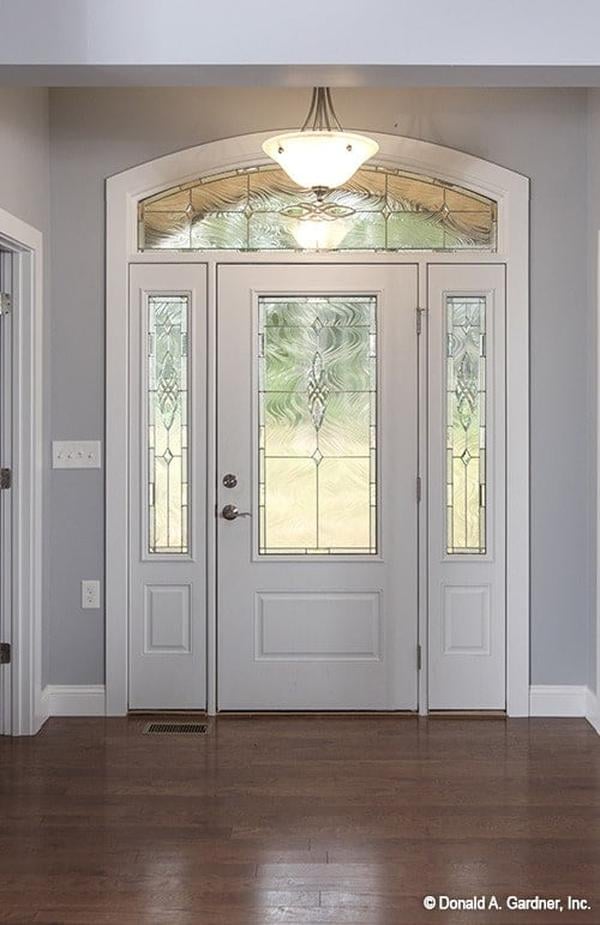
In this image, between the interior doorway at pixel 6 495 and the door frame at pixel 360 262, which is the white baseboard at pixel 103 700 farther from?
the interior doorway at pixel 6 495

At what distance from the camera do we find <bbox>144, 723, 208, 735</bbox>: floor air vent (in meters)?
4.63

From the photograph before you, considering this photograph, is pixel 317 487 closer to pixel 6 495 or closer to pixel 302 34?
pixel 6 495

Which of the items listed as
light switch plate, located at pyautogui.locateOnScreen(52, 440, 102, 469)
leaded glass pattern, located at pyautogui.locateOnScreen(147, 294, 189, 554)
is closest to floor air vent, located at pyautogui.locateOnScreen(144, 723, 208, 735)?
leaded glass pattern, located at pyautogui.locateOnScreen(147, 294, 189, 554)

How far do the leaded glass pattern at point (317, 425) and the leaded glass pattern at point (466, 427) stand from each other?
0.34 m

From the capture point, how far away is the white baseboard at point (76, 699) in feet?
15.9

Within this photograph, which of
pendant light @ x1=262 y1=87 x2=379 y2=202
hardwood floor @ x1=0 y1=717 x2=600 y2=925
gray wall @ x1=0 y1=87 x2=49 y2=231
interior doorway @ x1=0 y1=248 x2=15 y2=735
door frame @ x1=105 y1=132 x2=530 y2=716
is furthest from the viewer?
door frame @ x1=105 y1=132 x2=530 y2=716

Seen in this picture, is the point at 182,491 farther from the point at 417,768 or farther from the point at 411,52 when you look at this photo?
the point at 411,52

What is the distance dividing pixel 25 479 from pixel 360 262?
173cm

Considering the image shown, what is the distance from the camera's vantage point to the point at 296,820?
359cm

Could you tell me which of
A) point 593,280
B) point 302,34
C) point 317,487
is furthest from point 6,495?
point 593,280

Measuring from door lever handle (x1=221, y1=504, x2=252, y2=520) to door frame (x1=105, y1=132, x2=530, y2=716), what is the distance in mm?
58

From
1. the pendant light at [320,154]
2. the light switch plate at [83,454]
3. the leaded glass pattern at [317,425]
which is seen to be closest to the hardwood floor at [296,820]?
the leaded glass pattern at [317,425]

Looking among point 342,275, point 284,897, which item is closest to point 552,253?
point 342,275

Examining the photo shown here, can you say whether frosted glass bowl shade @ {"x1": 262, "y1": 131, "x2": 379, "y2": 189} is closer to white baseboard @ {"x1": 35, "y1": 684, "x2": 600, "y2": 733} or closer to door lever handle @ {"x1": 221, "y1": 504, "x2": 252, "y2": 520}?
door lever handle @ {"x1": 221, "y1": 504, "x2": 252, "y2": 520}
